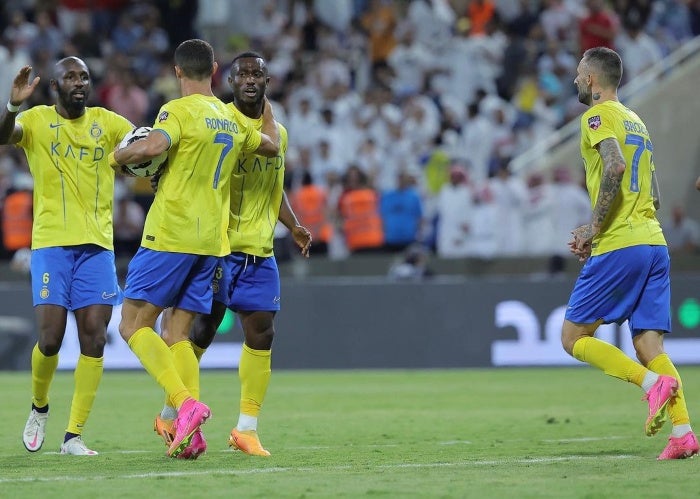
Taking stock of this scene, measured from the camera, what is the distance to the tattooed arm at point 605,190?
7.93 m

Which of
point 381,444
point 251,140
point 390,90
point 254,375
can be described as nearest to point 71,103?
point 251,140

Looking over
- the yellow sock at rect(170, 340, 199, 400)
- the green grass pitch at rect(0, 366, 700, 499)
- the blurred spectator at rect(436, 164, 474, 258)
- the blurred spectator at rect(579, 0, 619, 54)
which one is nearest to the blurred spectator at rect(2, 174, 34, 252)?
the green grass pitch at rect(0, 366, 700, 499)

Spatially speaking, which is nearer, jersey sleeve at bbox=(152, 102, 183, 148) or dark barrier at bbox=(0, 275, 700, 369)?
jersey sleeve at bbox=(152, 102, 183, 148)

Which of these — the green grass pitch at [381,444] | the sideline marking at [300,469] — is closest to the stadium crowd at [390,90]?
the green grass pitch at [381,444]

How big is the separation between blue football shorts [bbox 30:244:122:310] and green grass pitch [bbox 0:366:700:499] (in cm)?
97

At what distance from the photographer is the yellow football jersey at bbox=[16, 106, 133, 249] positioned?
8.66m

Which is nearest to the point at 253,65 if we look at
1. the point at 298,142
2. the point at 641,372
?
the point at 641,372

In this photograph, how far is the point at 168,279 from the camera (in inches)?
319

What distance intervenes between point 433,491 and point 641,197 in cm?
259

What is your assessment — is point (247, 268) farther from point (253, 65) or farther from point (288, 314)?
point (288, 314)

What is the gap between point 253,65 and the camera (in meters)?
8.48

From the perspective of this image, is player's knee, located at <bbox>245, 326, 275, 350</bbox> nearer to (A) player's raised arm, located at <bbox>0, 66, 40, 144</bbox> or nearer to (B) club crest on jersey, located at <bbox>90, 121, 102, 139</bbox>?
(B) club crest on jersey, located at <bbox>90, 121, 102, 139</bbox>

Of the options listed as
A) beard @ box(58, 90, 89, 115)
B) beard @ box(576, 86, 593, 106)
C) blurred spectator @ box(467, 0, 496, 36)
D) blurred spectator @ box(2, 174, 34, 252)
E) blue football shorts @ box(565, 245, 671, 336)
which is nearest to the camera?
blue football shorts @ box(565, 245, 671, 336)

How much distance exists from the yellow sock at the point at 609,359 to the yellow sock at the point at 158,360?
2.37 meters
